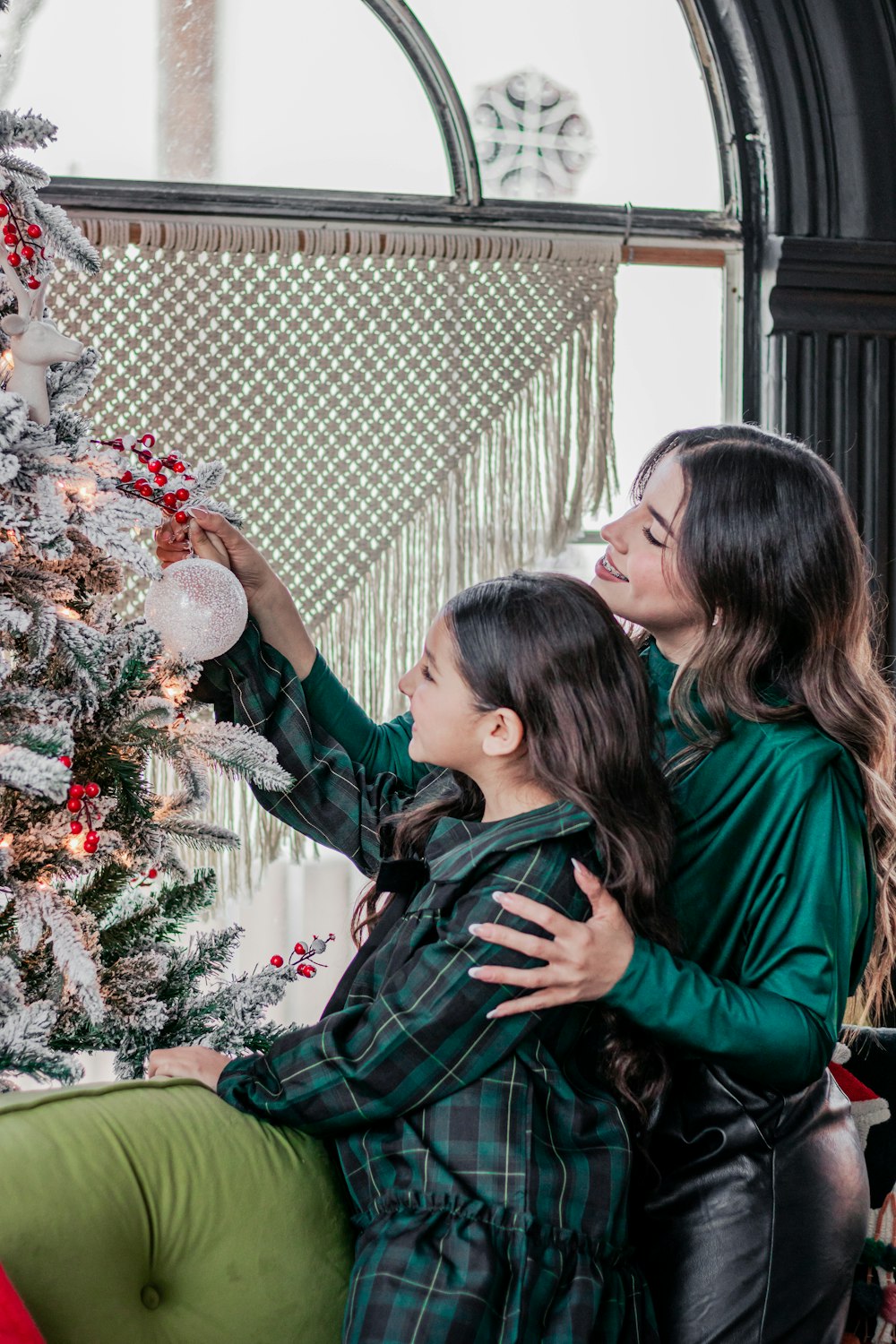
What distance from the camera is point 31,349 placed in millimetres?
1044

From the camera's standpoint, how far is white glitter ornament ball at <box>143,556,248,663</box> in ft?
3.69

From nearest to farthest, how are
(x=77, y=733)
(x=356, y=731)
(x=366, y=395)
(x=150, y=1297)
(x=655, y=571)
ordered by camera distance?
(x=150, y=1297) → (x=77, y=733) → (x=655, y=571) → (x=356, y=731) → (x=366, y=395)

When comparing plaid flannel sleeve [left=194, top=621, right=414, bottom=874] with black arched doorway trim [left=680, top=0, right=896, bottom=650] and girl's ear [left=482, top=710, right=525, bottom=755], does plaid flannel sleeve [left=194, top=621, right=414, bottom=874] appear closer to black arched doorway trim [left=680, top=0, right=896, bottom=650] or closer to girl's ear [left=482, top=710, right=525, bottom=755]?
girl's ear [left=482, top=710, right=525, bottom=755]

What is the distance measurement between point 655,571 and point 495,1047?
51 cm

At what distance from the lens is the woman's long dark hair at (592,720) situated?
1.12 metres

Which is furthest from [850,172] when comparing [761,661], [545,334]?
[761,661]

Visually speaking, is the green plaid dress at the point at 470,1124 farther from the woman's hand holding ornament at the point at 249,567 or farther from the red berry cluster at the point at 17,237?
the red berry cluster at the point at 17,237

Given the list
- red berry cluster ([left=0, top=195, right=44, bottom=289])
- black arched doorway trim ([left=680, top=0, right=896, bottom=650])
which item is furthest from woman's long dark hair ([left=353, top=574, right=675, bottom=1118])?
black arched doorway trim ([left=680, top=0, right=896, bottom=650])

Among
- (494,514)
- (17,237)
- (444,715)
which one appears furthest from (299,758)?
(494,514)

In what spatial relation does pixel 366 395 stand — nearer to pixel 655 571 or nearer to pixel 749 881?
pixel 655 571

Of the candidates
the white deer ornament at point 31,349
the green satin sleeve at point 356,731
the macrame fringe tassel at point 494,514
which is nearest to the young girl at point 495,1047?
the green satin sleeve at point 356,731

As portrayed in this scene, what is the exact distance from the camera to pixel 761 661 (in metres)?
1.27

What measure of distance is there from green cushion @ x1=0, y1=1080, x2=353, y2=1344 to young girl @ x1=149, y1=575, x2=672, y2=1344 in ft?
0.12

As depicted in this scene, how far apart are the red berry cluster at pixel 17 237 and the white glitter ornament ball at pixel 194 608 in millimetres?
277
